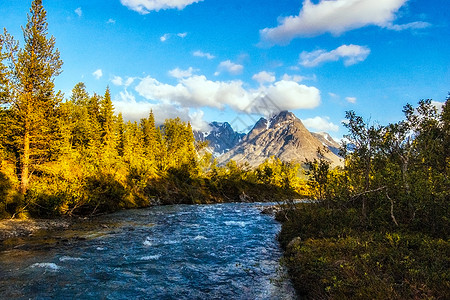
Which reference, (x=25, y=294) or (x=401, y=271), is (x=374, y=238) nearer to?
(x=401, y=271)

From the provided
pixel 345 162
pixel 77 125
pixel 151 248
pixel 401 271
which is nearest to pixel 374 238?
pixel 401 271

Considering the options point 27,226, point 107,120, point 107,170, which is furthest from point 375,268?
point 107,120

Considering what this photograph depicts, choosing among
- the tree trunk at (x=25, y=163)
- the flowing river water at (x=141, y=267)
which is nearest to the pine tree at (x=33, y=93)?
the tree trunk at (x=25, y=163)

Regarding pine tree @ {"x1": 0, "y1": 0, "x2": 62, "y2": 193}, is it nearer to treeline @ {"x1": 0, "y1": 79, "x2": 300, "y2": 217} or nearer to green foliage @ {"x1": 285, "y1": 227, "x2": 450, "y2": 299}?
treeline @ {"x1": 0, "y1": 79, "x2": 300, "y2": 217}

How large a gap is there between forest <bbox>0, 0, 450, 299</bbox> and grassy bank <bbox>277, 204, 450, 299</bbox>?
0.05 meters

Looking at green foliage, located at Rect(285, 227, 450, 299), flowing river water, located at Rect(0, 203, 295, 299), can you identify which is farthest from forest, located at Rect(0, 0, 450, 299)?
flowing river water, located at Rect(0, 203, 295, 299)

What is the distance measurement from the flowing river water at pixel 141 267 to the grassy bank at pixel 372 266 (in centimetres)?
123

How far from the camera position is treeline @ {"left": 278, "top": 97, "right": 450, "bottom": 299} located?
26.5 ft

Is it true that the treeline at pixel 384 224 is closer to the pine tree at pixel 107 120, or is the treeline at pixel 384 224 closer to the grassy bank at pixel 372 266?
the grassy bank at pixel 372 266

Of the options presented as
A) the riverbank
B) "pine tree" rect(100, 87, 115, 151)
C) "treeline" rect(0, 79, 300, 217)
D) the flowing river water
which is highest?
"pine tree" rect(100, 87, 115, 151)

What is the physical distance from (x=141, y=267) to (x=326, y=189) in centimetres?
1465

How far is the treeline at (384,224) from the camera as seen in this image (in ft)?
26.5

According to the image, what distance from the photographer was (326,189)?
20.1 meters

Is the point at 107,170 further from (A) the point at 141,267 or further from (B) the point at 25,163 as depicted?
(A) the point at 141,267
